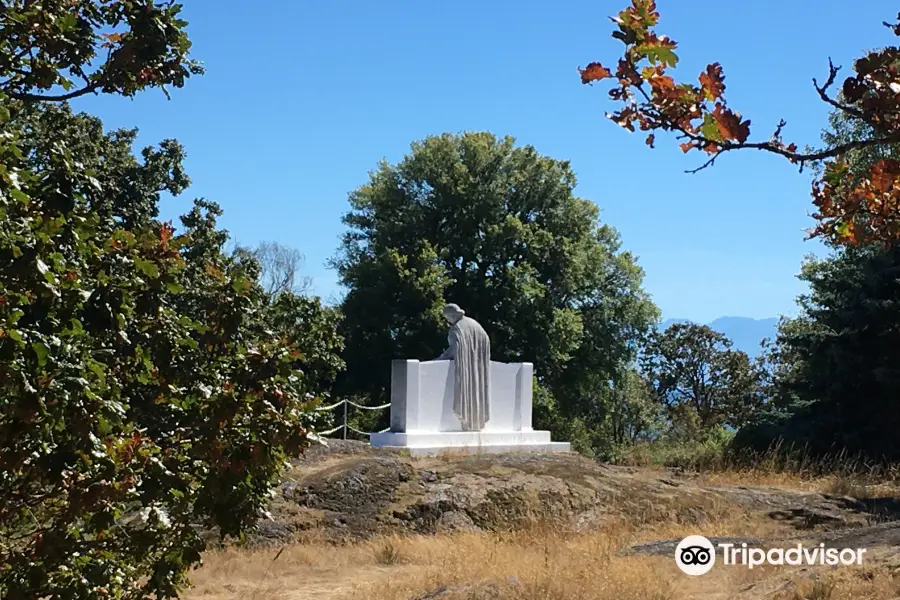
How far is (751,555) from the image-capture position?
7812 mm

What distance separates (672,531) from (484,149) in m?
24.1

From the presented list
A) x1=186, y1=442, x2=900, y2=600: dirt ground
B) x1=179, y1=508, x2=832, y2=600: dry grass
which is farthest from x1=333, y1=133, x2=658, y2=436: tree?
x1=179, y1=508, x2=832, y2=600: dry grass

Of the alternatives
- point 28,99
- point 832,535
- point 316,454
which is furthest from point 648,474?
point 28,99

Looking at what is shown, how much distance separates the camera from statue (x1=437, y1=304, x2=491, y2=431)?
55.4ft

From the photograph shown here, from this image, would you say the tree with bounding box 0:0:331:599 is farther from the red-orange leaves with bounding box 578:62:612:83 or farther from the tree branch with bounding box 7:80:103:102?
the red-orange leaves with bounding box 578:62:612:83

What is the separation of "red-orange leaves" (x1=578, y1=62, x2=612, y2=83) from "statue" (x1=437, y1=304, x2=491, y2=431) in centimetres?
1349

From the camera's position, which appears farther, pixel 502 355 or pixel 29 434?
pixel 502 355

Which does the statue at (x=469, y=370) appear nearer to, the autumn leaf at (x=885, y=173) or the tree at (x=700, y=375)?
the autumn leaf at (x=885, y=173)

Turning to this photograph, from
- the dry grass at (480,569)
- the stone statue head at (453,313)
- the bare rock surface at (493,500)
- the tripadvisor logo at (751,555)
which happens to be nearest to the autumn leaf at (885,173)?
the dry grass at (480,569)

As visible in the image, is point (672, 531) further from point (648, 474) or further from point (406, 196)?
point (406, 196)

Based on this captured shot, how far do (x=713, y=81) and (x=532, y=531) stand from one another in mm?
7641

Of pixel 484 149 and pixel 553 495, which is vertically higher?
pixel 484 149

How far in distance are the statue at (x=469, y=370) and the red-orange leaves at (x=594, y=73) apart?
531 inches

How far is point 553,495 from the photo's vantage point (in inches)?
474
